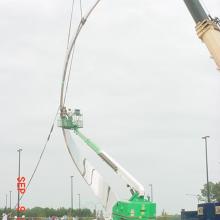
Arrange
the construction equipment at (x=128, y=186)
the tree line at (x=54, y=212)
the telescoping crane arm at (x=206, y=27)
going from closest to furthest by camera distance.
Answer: the telescoping crane arm at (x=206, y=27) < the construction equipment at (x=128, y=186) < the tree line at (x=54, y=212)

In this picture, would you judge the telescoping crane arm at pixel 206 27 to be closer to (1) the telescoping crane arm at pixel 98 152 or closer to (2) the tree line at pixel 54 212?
(1) the telescoping crane arm at pixel 98 152

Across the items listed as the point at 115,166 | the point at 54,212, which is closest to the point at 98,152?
the point at 115,166

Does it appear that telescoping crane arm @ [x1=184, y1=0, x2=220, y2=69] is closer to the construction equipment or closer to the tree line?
the construction equipment

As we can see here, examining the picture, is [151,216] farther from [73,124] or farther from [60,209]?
[60,209]

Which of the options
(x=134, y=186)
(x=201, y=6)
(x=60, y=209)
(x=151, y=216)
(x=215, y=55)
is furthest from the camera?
(x=60, y=209)

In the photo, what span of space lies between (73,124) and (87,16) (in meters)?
7.12

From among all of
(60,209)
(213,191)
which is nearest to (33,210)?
(60,209)

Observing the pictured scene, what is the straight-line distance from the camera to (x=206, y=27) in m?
23.8

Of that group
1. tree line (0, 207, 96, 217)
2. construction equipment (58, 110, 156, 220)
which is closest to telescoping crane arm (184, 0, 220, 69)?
construction equipment (58, 110, 156, 220)

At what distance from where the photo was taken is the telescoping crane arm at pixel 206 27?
23.2 metres

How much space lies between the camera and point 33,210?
130125mm

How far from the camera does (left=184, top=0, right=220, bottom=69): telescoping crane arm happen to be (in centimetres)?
2323

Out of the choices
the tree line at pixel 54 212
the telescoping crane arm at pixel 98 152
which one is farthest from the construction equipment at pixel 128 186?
the tree line at pixel 54 212

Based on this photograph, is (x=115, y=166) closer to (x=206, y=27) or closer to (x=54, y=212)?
(x=206, y=27)
